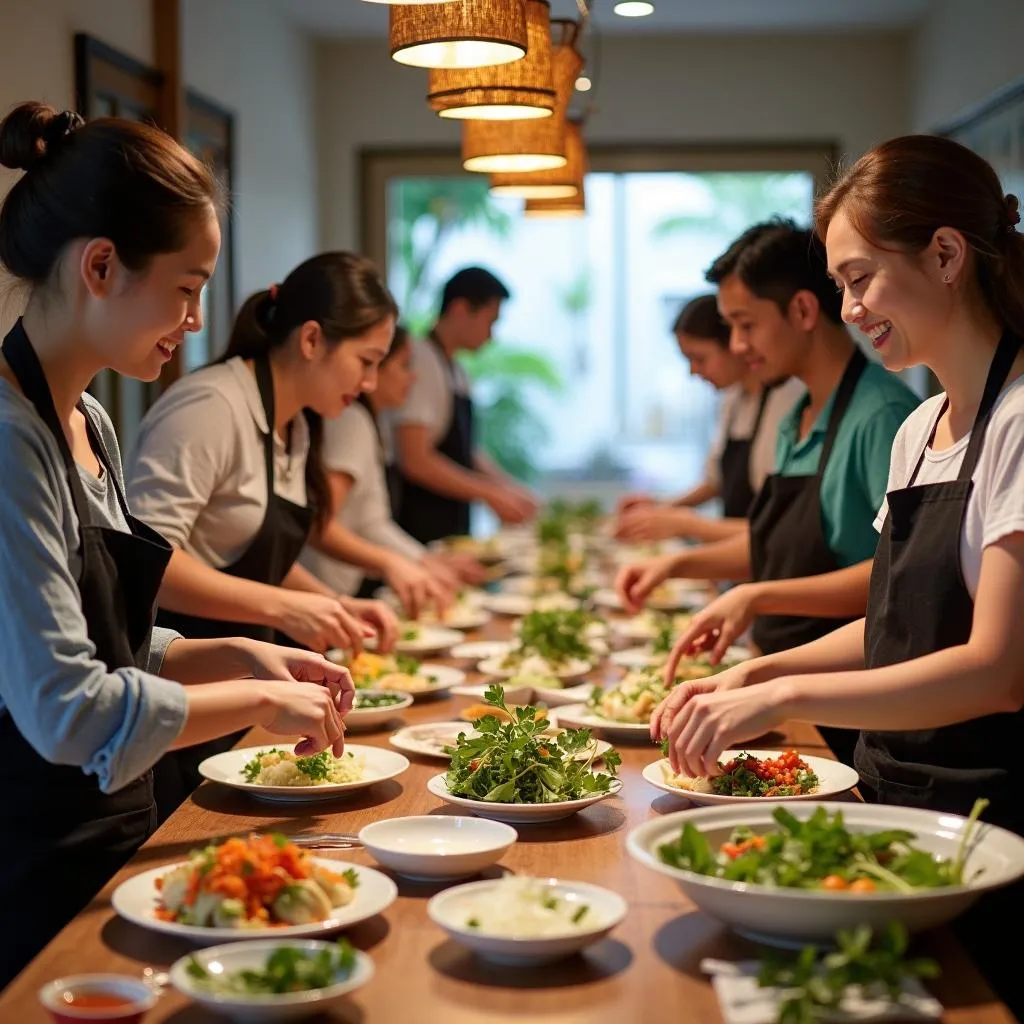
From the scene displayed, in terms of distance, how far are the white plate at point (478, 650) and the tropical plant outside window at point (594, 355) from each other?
606cm

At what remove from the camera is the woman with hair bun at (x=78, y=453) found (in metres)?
1.81

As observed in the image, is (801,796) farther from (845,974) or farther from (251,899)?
(251,899)

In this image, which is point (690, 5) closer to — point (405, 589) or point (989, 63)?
point (989, 63)

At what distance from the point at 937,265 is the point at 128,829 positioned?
1.42m

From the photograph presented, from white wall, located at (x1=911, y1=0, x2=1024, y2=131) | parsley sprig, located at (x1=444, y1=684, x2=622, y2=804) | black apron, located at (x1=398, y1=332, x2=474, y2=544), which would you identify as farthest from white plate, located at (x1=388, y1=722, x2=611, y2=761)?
white wall, located at (x1=911, y1=0, x2=1024, y2=131)

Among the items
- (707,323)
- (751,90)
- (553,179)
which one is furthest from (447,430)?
(553,179)

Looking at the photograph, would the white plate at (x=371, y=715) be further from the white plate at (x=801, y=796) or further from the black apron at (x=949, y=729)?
the black apron at (x=949, y=729)

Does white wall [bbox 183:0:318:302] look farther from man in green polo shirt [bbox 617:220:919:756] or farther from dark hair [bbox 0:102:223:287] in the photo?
dark hair [bbox 0:102:223:287]

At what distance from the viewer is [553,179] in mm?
4043

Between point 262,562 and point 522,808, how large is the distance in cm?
143

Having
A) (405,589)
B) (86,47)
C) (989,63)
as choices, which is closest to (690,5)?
(989,63)

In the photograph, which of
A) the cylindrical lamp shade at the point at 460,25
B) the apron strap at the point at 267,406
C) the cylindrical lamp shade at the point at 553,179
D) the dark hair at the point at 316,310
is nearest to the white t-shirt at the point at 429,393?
the cylindrical lamp shade at the point at 553,179

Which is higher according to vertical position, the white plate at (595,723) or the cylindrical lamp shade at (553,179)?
the cylindrical lamp shade at (553,179)

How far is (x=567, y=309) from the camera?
10125 millimetres
